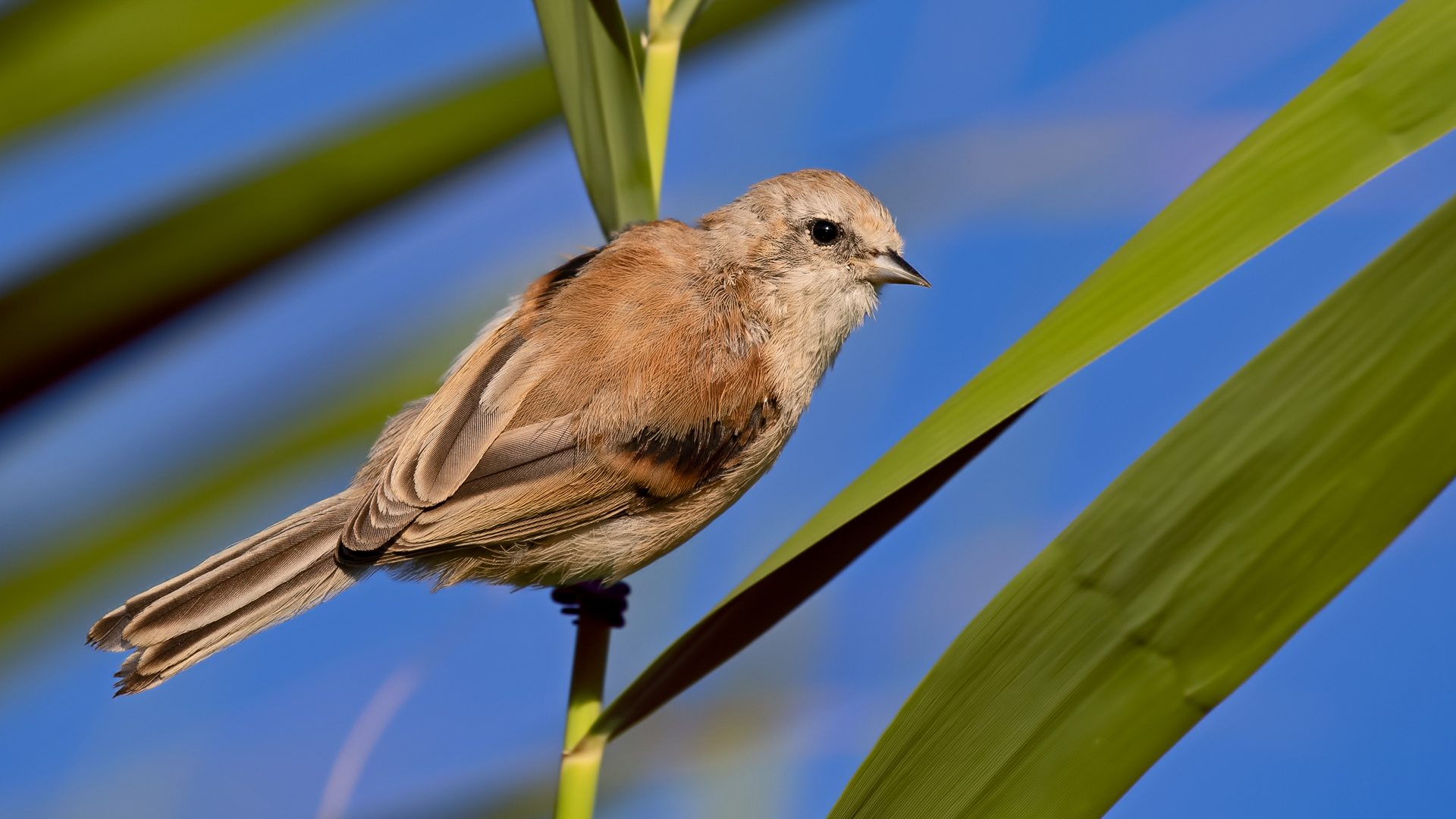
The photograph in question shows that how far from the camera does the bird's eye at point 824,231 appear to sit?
1.77m

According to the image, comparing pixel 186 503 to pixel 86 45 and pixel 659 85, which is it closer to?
pixel 86 45

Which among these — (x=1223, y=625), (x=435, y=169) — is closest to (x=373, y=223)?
(x=435, y=169)

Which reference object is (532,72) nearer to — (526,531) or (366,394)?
(366,394)

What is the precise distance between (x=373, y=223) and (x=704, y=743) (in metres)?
1.07

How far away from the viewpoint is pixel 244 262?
4.34 ft

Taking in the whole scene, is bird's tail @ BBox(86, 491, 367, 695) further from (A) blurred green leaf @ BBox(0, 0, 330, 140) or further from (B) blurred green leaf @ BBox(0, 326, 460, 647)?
(A) blurred green leaf @ BBox(0, 0, 330, 140)

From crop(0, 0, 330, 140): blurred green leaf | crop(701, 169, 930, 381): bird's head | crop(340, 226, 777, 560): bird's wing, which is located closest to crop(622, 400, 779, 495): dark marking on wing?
crop(340, 226, 777, 560): bird's wing

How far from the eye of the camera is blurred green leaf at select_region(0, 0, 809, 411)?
120 cm

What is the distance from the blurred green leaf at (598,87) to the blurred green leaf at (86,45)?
1.70ft

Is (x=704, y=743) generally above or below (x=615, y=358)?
below

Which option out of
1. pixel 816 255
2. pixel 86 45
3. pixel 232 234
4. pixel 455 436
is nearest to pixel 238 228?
pixel 232 234

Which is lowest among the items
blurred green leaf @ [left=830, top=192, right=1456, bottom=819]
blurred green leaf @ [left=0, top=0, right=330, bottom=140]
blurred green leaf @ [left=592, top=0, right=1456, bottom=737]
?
blurred green leaf @ [left=830, top=192, right=1456, bottom=819]

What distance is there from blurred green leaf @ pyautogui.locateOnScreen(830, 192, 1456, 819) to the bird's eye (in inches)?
44.6

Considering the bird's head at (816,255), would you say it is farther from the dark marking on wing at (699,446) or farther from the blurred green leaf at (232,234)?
the blurred green leaf at (232,234)
